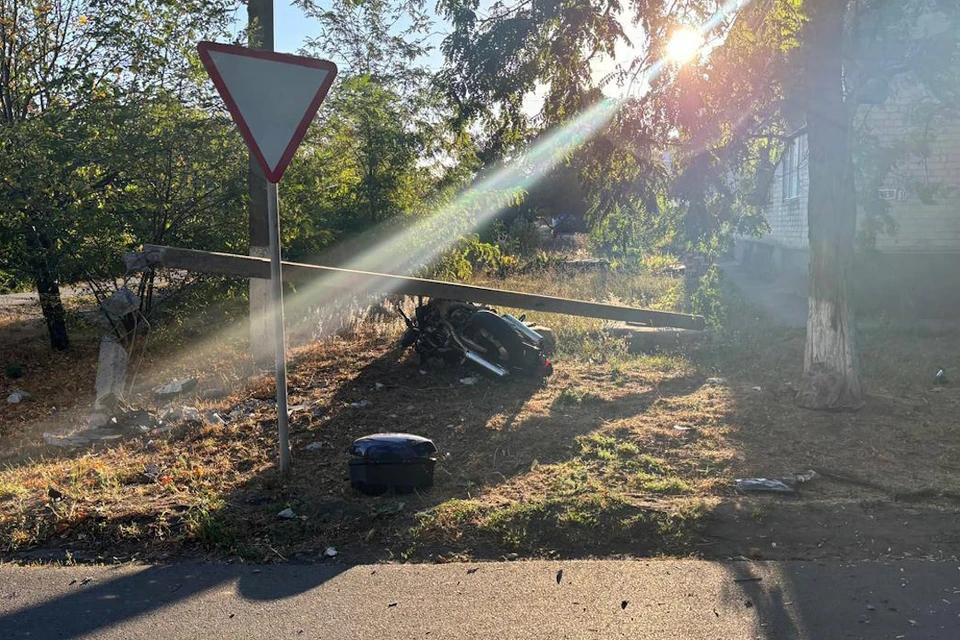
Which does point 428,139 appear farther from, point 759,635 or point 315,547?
point 759,635

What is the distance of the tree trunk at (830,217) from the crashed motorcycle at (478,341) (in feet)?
8.70

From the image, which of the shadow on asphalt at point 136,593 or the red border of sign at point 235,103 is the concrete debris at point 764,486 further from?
the red border of sign at point 235,103

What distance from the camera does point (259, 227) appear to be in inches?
324

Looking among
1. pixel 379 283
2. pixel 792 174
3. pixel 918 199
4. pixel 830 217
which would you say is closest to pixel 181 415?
pixel 379 283

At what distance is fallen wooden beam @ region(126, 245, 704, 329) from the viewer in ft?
18.5

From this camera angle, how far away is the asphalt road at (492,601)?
317 centimetres

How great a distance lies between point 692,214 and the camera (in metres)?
8.63

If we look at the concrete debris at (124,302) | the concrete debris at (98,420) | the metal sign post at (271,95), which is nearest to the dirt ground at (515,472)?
the concrete debris at (98,420)

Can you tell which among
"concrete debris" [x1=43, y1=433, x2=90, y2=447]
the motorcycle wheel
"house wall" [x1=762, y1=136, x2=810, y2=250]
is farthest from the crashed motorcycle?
"house wall" [x1=762, y1=136, x2=810, y2=250]

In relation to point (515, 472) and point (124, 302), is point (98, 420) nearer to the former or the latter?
point (124, 302)

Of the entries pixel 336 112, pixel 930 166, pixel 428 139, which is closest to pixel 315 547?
pixel 336 112

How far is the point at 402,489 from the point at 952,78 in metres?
6.85

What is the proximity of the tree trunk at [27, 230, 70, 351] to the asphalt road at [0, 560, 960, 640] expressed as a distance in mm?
5769

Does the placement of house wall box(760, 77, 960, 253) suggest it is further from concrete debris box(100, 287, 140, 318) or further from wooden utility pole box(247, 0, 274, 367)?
concrete debris box(100, 287, 140, 318)
